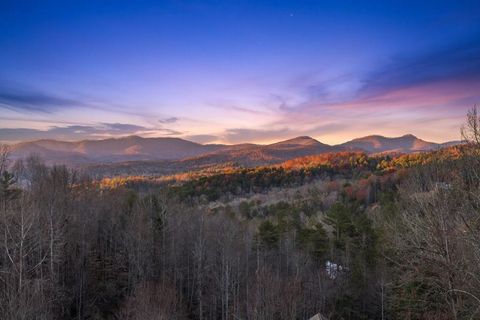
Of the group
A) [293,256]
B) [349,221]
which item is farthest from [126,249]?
[349,221]

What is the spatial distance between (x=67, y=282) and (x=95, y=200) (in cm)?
1345

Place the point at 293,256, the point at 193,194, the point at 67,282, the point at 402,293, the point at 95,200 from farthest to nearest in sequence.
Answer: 1. the point at 193,194
2. the point at 95,200
3. the point at 293,256
4. the point at 67,282
5. the point at 402,293

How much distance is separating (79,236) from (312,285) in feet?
82.1

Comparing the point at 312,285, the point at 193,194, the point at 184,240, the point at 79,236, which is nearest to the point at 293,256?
the point at 312,285

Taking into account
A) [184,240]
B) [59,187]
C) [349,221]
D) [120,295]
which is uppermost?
[59,187]

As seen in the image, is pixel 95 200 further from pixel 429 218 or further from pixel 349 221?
pixel 429 218

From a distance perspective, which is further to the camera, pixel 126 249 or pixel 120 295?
pixel 126 249

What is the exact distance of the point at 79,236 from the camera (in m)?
39.4

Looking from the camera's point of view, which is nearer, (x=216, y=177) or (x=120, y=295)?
(x=120, y=295)

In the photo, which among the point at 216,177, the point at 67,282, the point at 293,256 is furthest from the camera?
the point at 216,177

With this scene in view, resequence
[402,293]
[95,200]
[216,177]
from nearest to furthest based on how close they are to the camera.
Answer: [402,293], [95,200], [216,177]

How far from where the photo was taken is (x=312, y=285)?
119 ft

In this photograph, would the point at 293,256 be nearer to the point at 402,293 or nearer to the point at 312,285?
the point at 312,285

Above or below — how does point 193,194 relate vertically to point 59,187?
below
